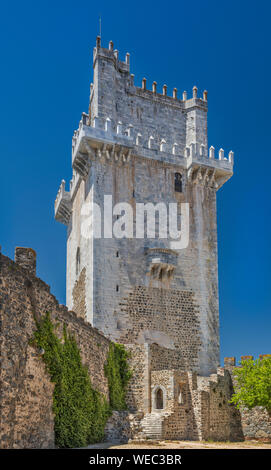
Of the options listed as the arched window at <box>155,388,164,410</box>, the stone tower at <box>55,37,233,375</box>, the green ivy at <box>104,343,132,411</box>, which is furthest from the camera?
the stone tower at <box>55,37,233,375</box>

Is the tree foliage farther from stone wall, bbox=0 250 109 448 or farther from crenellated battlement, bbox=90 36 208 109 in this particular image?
crenellated battlement, bbox=90 36 208 109

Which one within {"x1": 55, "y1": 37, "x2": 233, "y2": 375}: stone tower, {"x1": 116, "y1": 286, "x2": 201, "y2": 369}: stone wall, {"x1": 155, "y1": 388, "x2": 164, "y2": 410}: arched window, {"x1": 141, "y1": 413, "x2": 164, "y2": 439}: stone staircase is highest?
{"x1": 55, "y1": 37, "x2": 233, "y2": 375}: stone tower

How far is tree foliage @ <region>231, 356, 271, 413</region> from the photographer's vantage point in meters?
23.9

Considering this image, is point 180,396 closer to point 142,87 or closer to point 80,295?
point 80,295

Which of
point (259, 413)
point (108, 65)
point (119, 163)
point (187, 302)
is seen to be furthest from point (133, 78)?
point (259, 413)

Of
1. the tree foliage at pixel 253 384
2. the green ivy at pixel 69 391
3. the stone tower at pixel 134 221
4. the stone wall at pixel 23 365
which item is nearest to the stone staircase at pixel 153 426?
the green ivy at pixel 69 391

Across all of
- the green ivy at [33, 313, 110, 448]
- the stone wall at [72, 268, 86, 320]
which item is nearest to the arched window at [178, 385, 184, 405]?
the green ivy at [33, 313, 110, 448]

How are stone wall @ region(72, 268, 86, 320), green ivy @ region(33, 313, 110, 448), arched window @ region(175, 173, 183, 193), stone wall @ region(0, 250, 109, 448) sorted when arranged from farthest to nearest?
arched window @ region(175, 173, 183, 193) < stone wall @ region(72, 268, 86, 320) < green ivy @ region(33, 313, 110, 448) < stone wall @ region(0, 250, 109, 448)

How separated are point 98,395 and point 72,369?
11.2 ft

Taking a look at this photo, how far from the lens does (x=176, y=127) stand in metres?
34.1

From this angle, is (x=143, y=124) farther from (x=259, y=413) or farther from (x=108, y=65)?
(x=259, y=413)

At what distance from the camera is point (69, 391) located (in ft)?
53.9

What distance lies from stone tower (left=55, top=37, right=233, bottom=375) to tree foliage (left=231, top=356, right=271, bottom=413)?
12.3ft

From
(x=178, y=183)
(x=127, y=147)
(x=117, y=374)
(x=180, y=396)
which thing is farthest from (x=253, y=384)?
(x=127, y=147)
